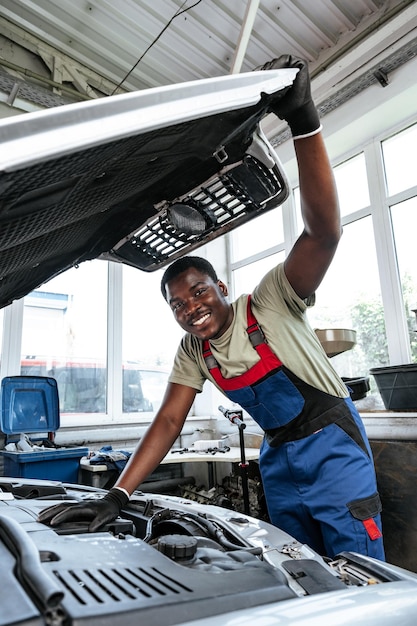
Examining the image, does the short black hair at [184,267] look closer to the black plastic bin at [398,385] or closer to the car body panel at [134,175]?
the car body panel at [134,175]

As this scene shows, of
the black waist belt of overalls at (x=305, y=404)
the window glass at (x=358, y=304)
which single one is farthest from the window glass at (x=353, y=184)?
the black waist belt of overalls at (x=305, y=404)

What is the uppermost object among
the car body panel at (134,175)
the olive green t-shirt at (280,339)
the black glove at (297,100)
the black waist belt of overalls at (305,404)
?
the black glove at (297,100)

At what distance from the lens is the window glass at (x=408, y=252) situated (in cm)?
301

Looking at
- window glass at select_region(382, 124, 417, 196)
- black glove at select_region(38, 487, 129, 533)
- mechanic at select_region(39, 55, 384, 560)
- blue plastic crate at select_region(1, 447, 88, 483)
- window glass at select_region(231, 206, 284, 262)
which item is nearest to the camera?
black glove at select_region(38, 487, 129, 533)

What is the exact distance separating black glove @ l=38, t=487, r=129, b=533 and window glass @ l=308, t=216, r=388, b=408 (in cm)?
247

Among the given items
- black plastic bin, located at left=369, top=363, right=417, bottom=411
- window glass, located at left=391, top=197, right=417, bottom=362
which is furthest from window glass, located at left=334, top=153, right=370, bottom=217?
black plastic bin, located at left=369, top=363, right=417, bottom=411

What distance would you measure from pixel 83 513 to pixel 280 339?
75 cm

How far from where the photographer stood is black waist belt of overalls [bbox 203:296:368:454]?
1.32m

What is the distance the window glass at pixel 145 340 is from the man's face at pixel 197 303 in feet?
9.98

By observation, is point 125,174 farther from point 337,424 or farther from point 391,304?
point 391,304

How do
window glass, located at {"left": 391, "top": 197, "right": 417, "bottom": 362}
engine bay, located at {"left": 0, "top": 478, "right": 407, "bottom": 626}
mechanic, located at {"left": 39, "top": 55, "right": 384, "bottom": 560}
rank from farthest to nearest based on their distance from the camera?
window glass, located at {"left": 391, "top": 197, "right": 417, "bottom": 362}
mechanic, located at {"left": 39, "top": 55, "right": 384, "bottom": 560}
engine bay, located at {"left": 0, "top": 478, "right": 407, "bottom": 626}

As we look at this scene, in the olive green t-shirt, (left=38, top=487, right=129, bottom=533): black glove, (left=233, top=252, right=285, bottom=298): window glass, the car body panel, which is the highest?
(left=233, top=252, right=285, bottom=298): window glass

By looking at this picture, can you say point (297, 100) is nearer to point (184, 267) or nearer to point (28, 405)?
point (184, 267)

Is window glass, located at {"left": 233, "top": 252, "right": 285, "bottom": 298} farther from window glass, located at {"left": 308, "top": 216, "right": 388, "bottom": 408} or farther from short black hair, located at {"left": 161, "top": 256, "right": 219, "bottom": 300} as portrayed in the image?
short black hair, located at {"left": 161, "top": 256, "right": 219, "bottom": 300}
